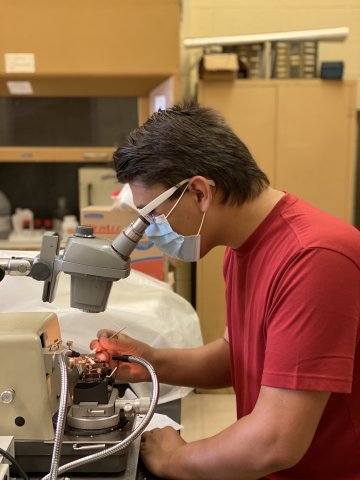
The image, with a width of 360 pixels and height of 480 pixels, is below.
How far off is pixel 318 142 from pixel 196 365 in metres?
2.10

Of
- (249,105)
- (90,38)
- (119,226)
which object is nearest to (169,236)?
(119,226)

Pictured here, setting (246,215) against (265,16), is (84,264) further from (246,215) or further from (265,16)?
(265,16)

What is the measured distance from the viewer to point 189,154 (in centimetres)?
107

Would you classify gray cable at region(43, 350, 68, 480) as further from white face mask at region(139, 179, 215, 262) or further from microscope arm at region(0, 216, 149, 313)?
white face mask at region(139, 179, 215, 262)

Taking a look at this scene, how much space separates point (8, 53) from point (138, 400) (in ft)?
6.95

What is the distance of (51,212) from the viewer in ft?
11.4

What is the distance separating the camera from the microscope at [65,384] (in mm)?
980

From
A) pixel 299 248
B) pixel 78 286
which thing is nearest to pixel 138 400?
pixel 78 286

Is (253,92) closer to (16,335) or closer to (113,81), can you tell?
(113,81)

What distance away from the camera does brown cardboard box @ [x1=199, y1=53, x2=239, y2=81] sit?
2.99m

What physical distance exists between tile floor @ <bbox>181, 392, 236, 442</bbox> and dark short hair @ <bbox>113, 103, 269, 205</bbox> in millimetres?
1840

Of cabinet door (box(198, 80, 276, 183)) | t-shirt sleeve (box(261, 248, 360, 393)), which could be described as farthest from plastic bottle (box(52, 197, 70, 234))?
t-shirt sleeve (box(261, 248, 360, 393))

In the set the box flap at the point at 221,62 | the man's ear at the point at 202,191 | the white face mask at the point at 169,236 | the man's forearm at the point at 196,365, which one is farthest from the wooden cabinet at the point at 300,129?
the man's ear at the point at 202,191

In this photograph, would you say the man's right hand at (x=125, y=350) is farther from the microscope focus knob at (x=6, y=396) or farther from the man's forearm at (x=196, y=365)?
the microscope focus knob at (x=6, y=396)
